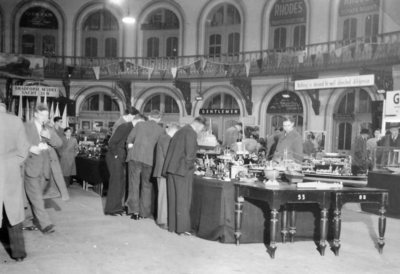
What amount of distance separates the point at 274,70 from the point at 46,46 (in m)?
11.1

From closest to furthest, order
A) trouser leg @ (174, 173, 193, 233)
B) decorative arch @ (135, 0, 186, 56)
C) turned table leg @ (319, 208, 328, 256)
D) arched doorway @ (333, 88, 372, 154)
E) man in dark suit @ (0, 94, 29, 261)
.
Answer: man in dark suit @ (0, 94, 29, 261), turned table leg @ (319, 208, 328, 256), trouser leg @ (174, 173, 193, 233), arched doorway @ (333, 88, 372, 154), decorative arch @ (135, 0, 186, 56)

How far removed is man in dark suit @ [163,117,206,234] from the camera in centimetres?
697

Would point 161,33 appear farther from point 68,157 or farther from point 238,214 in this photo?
point 238,214

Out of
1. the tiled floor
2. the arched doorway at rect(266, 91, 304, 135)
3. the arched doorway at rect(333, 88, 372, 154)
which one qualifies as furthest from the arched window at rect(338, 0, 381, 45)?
the tiled floor

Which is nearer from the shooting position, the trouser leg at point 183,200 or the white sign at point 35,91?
the trouser leg at point 183,200

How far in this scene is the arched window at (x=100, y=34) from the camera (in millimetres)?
23609

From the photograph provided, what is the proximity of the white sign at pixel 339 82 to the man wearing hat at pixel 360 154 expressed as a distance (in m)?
3.38

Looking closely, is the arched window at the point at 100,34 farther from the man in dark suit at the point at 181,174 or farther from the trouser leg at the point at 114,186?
the man in dark suit at the point at 181,174

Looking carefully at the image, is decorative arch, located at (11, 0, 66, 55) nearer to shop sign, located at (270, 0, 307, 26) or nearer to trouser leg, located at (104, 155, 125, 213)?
shop sign, located at (270, 0, 307, 26)

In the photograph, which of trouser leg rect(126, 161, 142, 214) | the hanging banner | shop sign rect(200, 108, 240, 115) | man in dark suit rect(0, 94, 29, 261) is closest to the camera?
man in dark suit rect(0, 94, 29, 261)

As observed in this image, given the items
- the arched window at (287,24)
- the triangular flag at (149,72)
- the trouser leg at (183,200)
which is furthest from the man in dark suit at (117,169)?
the triangular flag at (149,72)

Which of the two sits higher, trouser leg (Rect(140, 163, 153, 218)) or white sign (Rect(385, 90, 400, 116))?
white sign (Rect(385, 90, 400, 116))

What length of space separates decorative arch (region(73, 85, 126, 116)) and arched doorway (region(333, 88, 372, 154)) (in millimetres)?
9687

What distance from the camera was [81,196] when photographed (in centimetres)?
1082
